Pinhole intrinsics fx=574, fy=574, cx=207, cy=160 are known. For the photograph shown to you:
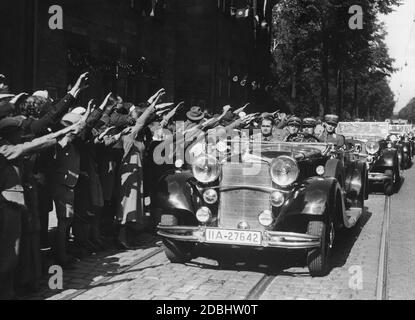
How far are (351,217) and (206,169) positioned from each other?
2.42 metres

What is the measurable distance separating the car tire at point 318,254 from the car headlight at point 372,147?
8245 millimetres

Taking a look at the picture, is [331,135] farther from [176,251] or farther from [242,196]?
[176,251]

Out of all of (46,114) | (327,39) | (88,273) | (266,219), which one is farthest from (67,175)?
(327,39)

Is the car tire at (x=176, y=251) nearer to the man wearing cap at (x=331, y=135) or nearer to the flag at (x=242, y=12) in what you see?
the man wearing cap at (x=331, y=135)

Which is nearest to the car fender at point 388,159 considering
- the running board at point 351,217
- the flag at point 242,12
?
the running board at point 351,217

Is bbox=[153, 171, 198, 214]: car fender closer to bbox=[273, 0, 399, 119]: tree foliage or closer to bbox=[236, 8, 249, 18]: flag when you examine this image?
bbox=[236, 8, 249, 18]: flag

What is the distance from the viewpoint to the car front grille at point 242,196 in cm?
641

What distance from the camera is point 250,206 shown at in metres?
6.44

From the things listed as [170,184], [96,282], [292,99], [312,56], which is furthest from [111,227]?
[292,99]

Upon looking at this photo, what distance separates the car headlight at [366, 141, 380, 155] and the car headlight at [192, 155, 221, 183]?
8.41 meters

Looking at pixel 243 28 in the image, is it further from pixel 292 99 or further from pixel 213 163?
pixel 213 163

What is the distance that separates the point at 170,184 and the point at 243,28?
19.9 m

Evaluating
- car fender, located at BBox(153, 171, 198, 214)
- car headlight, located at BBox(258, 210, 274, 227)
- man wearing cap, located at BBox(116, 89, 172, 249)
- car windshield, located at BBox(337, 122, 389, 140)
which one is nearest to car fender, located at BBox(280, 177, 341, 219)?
car headlight, located at BBox(258, 210, 274, 227)

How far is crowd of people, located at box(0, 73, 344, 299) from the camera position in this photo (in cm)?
507
